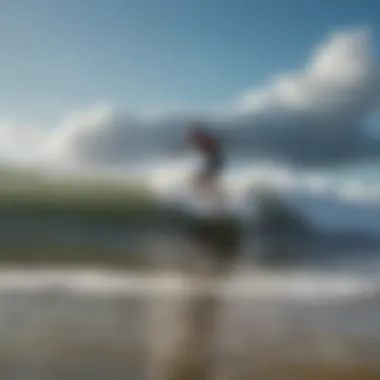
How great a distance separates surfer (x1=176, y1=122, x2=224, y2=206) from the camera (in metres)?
1.21

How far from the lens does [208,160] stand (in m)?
1.21

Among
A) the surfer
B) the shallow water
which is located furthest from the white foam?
the surfer

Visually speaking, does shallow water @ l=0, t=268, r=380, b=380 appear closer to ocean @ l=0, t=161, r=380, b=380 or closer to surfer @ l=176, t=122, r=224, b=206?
ocean @ l=0, t=161, r=380, b=380

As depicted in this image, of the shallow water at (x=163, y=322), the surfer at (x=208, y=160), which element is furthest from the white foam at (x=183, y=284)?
the surfer at (x=208, y=160)

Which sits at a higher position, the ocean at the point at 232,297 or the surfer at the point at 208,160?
the surfer at the point at 208,160

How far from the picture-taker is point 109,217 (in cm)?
122

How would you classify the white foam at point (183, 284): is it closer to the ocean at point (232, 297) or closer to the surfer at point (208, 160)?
the ocean at point (232, 297)

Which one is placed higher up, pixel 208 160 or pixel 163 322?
pixel 208 160

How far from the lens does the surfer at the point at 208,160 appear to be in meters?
1.21

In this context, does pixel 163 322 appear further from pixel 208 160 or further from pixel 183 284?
pixel 208 160

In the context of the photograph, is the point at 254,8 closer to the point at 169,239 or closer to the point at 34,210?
the point at 169,239

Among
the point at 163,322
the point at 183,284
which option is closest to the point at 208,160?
the point at 183,284

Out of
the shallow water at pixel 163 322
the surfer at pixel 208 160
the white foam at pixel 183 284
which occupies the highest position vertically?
the surfer at pixel 208 160

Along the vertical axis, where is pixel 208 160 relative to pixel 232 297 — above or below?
above
